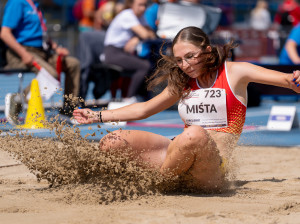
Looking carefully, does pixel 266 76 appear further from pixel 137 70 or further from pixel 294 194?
pixel 137 70

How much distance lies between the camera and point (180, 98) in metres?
4.39

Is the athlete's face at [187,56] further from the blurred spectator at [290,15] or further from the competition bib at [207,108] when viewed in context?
the blurred spectator at [290,15]

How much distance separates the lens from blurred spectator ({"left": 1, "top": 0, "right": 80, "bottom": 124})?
8547mm

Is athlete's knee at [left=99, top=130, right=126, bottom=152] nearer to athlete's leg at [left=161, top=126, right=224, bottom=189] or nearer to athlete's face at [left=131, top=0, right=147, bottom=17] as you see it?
athlete's leg at [left=161, top=126, right=224, bottom=189]

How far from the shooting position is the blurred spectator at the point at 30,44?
28.0 feet

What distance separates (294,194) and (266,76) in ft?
2.91

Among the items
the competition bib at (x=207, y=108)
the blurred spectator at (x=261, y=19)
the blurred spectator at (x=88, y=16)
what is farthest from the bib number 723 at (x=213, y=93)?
the blurred spectator at (x=261, y=19)

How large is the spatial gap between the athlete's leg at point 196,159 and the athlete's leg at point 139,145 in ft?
0.43

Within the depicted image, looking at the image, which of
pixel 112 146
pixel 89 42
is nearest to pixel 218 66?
pixel 112 146

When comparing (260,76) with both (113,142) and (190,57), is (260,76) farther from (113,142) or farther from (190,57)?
(113,142)

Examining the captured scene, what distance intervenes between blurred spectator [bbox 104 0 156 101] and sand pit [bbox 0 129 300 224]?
5563 mm

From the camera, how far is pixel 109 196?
12.7 ft

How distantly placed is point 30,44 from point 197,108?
516 centimetres

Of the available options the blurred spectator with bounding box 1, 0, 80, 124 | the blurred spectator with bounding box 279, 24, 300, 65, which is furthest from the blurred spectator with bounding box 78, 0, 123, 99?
the blurred spectator with bounding box 279, 24, 300, 65
